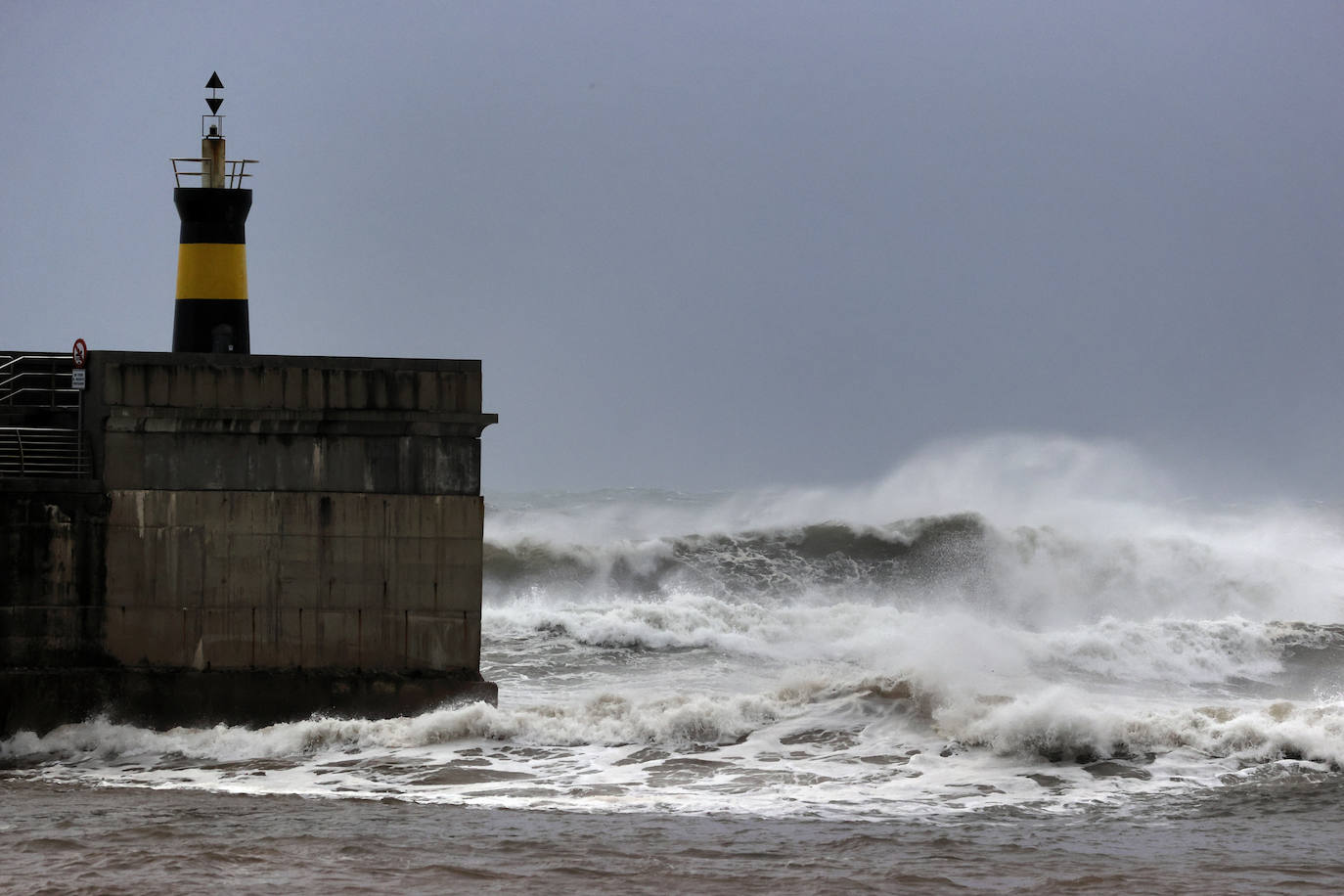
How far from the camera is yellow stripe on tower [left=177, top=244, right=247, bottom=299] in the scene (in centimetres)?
1358

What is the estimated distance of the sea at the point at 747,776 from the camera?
7.52 m

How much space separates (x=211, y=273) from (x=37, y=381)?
7.80 ft

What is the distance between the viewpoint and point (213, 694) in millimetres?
11000

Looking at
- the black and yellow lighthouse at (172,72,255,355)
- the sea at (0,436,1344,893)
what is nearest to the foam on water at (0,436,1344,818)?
the sea at (0,436,1344,893)

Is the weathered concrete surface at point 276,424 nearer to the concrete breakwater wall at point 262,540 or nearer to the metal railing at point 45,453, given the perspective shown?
the concrete breakwater wall at point 262,540

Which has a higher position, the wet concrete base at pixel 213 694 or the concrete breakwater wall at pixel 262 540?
the concrete breakwater wall at pixel 262 540

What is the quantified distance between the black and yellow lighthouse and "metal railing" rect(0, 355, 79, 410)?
1.93 m

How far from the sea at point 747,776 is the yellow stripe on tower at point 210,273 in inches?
171

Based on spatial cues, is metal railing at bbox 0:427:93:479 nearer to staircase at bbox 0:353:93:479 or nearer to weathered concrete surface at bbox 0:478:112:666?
staircase at bbox 0:353:93:479

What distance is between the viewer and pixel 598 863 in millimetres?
7602

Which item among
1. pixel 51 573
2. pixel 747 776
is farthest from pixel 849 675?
pixel 51 573

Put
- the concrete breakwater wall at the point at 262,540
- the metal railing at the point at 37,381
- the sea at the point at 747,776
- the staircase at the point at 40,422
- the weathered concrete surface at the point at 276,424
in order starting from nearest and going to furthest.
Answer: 1. the sea at the point at 747,776
2. the concrete breakwater wall at the point at 262,540
3. the weathered concrete surface at the point at 276,424
4. the staircase at the point at 40,422
5. the metal railing at the point at 37,381

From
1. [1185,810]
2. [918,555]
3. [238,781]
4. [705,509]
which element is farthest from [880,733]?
[705,509]

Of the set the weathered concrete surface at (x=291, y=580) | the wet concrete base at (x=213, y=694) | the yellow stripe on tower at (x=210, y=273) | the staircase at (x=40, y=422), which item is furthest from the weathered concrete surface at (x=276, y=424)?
the yellow stripe on tower at (x=210, y=273)
